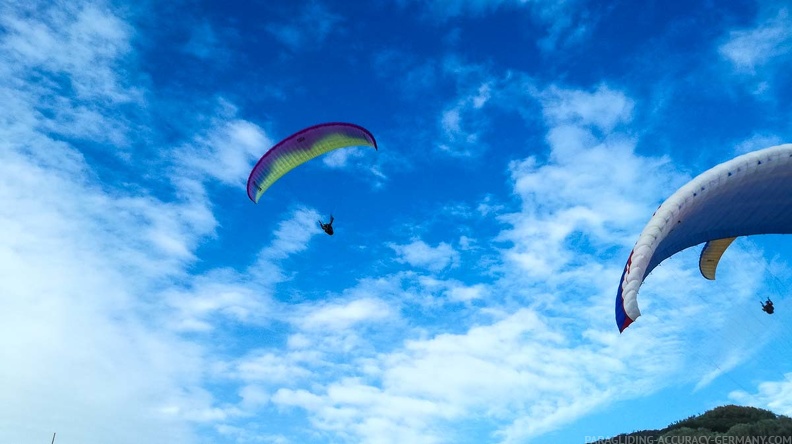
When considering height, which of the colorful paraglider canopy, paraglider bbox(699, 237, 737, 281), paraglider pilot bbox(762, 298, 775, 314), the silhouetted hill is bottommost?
the silhouetted hill

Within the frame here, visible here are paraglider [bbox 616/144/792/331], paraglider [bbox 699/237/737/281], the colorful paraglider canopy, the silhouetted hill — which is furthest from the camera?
paraglider [bbox 699/237/737/281]

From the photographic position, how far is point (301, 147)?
28734 millimetres

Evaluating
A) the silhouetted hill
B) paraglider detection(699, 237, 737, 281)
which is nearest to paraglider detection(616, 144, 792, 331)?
paraglider detection(699, 237, 737, 281)

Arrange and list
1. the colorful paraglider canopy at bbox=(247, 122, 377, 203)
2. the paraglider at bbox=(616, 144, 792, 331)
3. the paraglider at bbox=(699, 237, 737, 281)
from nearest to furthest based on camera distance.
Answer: the paraglider at bbox=(616, 144, 792, 331) → the colorful paraglider canopy at bbox=(247, 122, 377, 203) → the paraglider at bbox=(699, 237, 737, 281)

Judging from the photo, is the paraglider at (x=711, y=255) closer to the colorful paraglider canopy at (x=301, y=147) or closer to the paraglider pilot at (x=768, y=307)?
the paraglider pilot at (x=768, y=307)

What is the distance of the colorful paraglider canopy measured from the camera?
28.0 meters

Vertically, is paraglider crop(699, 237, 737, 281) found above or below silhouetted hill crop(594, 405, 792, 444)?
above

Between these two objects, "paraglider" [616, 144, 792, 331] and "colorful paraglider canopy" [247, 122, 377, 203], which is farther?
"colorful paraglider canopy" [247, 122, 377, 203]

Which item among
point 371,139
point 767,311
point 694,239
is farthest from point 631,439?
point 371,139

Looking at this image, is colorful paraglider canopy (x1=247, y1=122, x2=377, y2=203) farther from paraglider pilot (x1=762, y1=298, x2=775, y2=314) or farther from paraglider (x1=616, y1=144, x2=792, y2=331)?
paraglider pilot (x1=762, y1=298, x2=775, y2=314)

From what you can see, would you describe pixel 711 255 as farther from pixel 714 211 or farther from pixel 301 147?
pixel 301 147

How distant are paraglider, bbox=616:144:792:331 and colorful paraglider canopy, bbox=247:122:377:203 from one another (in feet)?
46.2

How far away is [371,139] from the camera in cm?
2866

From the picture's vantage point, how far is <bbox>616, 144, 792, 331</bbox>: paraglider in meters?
20.9
